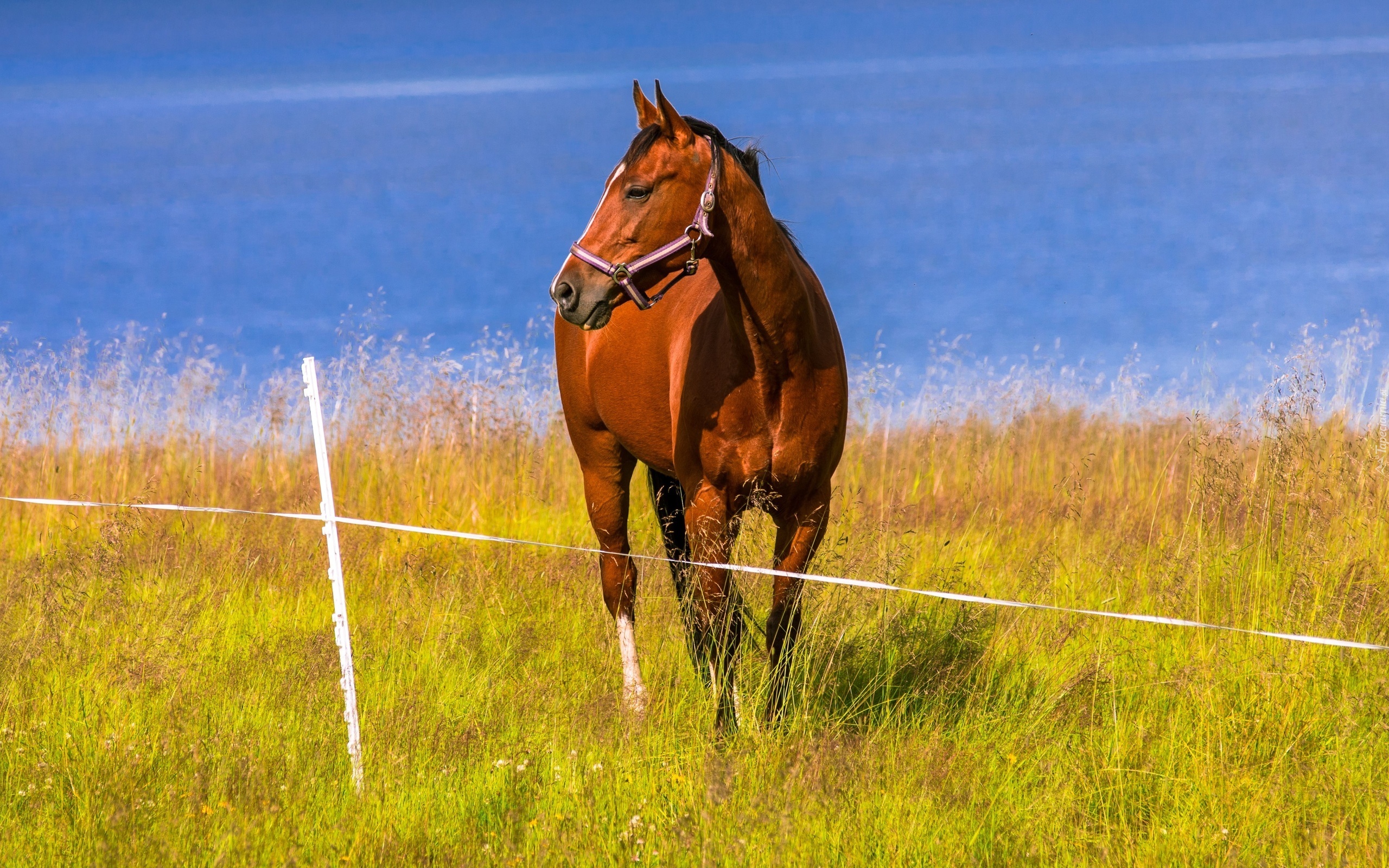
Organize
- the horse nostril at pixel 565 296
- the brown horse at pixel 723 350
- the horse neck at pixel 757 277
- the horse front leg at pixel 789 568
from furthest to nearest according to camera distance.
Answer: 1. the horse front leg at pixel 789 568
2. the horse neck at pixel 757 277
3. the brown horse at pixel 723 350
4. the horse nostril at pixel 565 296

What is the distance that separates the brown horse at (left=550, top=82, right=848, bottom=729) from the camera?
12.3 ft

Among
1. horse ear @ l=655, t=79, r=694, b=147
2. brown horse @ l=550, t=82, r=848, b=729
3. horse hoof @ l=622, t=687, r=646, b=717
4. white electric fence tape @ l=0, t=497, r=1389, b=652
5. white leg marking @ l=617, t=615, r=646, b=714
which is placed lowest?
horse hoof @ l=622, t=687, r=646, b=717

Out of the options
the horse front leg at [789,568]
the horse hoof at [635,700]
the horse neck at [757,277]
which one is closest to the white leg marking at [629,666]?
the horse hoof at [635,700]

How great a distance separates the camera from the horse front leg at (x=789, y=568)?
4.18 meters

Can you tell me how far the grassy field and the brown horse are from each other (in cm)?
20

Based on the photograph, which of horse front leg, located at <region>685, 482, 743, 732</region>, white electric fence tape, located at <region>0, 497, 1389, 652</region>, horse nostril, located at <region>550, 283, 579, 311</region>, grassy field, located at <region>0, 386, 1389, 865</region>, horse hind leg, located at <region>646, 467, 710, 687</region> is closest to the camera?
white electric fence tape, located at <region>0, 497, 1389, 652</region>

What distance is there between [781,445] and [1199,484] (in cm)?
254

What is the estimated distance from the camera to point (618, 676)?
15.6ft

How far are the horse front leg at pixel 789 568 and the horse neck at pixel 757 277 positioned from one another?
1.97 feet

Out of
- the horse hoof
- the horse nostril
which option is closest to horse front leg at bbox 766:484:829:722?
the horse hoof

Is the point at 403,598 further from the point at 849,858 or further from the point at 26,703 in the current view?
the point at 849,858

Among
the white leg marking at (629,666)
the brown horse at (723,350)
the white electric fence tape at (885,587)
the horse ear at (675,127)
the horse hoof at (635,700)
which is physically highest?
the horse ear at (675,127)

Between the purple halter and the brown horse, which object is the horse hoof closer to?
the brown horse

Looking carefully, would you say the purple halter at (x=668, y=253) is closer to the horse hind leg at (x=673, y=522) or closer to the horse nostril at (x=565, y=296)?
the horse nostril at (x=565, y=296)
